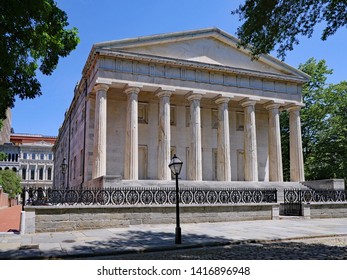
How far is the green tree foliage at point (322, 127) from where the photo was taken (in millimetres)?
34688

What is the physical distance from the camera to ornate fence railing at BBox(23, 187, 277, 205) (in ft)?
48.0

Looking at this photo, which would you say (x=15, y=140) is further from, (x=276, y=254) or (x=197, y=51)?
(x=276, y=254)

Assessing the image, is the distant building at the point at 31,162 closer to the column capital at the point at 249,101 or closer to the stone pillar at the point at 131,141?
the stone pillar at the point at 131,141

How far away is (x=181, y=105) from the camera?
31.7 metres

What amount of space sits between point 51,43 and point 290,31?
798cm

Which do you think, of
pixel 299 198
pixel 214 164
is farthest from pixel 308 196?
pixel 214 164

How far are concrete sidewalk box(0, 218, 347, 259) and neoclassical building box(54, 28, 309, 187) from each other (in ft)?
34.9

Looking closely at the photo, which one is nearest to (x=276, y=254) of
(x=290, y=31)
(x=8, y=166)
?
(x=290, y=31)

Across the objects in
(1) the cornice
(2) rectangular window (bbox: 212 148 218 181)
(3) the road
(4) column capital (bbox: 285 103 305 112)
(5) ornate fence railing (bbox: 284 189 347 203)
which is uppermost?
(1) the cornice

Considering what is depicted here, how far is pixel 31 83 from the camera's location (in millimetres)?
10867

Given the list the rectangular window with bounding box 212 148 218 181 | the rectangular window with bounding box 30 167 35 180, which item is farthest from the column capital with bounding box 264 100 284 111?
the rectangular window with bounding box 30 167 35 180

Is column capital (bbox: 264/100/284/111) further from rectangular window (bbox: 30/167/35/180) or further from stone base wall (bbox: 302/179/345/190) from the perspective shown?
rectangular window (bbox: 30/167/35/180)

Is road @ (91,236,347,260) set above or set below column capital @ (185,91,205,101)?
below

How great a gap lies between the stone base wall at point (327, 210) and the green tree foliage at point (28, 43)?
1600 centimetres
